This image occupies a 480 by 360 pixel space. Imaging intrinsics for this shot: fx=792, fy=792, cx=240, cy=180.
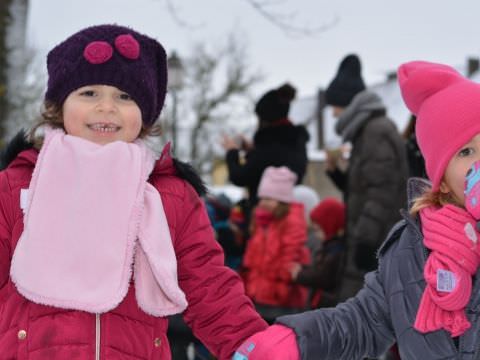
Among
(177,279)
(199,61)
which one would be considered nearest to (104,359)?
(177,279)

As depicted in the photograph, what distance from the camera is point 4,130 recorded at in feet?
25.1

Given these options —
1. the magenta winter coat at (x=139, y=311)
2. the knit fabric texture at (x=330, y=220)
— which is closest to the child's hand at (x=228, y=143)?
the knit fabric texture at (x=330, y=220)

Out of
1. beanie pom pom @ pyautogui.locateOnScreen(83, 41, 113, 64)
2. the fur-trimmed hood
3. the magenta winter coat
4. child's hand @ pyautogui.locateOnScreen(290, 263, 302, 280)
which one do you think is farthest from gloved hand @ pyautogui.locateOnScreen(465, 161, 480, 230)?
child's hand @ pyautogui.locateOnScreen(290, 263, 302, 280)

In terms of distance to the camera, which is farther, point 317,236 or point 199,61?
point 199,61

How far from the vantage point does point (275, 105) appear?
5.81 metres

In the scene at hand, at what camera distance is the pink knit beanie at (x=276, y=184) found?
567 cm

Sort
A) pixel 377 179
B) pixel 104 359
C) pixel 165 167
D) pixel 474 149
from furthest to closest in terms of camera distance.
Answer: pixel 377 179 < pixel 165 167 < pixel 474 149 < pixel 104 359

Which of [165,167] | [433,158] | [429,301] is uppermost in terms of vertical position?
[433,158]

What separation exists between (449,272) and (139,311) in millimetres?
954

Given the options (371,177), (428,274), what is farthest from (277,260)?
(428,274)

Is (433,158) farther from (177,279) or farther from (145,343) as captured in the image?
(145,343)

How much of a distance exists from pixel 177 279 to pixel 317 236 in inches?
155

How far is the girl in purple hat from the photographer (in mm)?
2352

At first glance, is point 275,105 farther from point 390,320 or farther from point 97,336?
point 97,336
